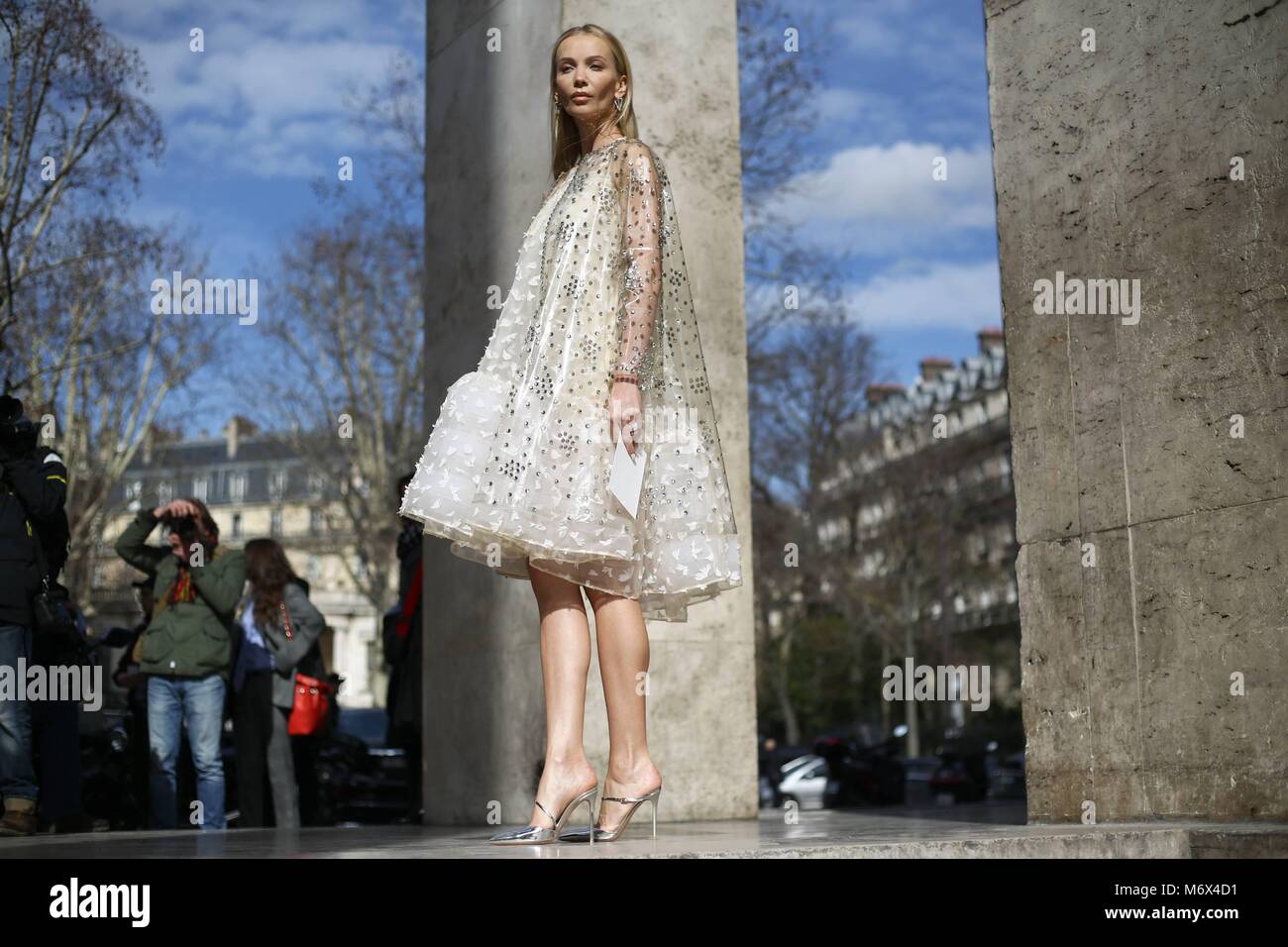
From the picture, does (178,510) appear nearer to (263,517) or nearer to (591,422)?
(591,422)

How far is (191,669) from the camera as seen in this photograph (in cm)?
841

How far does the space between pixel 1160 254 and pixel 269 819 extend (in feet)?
22.7

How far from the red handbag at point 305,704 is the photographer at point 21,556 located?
2.24 meters

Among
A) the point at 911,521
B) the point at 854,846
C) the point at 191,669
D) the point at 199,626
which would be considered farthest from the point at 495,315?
the point at 911,521

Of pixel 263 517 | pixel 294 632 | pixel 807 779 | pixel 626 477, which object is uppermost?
pixel 263 517

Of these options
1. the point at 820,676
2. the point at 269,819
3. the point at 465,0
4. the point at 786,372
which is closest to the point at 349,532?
the point at 786,372

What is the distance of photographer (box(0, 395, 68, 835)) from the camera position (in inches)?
254

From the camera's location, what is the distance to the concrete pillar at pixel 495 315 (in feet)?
22.1

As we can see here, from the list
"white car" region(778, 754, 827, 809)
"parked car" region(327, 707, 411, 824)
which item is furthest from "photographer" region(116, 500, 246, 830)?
"white car" region(778, 754, 827, 809)

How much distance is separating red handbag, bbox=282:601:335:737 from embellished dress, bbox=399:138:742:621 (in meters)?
4.85

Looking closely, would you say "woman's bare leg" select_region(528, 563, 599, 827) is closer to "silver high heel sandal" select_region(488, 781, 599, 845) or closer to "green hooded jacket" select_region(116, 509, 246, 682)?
"silver high heel sandal" select_region(488, 781, 599, 845)

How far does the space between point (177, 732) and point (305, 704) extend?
867 mm

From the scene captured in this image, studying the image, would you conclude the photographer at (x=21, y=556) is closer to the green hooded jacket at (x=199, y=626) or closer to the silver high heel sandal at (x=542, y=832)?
the green hooded jacket at (x=199, y=626)
